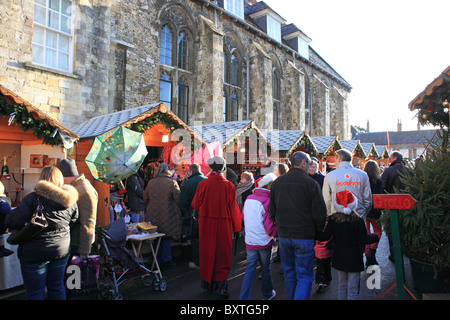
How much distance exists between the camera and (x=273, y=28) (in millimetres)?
20578

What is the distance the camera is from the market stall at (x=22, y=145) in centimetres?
476

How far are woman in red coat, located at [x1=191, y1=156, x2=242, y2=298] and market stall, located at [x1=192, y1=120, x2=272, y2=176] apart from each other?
3.85 metres

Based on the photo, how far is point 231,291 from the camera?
14.1 feet

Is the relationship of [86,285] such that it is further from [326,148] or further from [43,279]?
[326,148]

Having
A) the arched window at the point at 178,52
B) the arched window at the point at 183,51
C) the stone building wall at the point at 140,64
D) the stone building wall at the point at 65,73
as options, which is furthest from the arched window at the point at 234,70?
the stone building wall at the point at 65,73

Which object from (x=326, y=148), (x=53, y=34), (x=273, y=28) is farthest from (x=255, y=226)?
(x=273, y=28)

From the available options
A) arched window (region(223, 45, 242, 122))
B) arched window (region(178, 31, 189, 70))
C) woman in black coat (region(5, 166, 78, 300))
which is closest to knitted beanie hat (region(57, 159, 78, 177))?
woman in black coat (region(5, 166, 78, 300))

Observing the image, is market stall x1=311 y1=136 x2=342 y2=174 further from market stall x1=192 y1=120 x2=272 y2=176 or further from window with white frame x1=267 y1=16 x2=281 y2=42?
window with white frame x1=267 y1=16 x2=281 y2=42

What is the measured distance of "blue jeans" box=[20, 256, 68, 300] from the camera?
9.52ft

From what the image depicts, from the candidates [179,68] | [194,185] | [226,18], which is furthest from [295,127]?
[194,185]

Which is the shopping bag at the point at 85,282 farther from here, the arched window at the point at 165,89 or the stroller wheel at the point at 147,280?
the arched window at the point at 165,89

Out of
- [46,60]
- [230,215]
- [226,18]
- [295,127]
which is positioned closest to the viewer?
[230,215]
